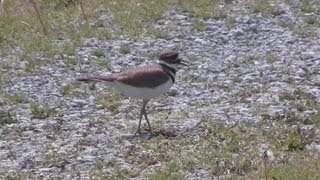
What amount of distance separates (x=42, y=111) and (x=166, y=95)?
1812mm

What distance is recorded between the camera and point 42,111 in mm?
13281

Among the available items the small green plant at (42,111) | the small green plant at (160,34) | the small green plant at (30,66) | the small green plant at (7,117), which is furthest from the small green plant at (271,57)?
the small green plant at (7,117)

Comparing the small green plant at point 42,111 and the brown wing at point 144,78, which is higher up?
the brown wing at point 144,78

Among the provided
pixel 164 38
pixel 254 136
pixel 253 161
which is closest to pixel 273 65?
pixel 164 38

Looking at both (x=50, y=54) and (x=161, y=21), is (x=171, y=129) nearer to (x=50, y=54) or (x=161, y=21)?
(x=50, y=54)

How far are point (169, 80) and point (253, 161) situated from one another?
183 centimetres

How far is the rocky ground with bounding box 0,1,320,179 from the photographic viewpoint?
1132 cm

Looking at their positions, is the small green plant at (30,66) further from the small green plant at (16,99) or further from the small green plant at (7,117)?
the small green plant at (7,117)

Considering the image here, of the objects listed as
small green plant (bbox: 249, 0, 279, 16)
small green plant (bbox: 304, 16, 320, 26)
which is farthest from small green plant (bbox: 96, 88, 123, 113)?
small green plant (bbox: 249, 0, 279, 16)

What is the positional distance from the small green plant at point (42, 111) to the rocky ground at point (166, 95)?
0.01 m

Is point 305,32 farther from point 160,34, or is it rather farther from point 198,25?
point 160,34

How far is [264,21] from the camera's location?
58.9ft

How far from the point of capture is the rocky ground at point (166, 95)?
37.1 feet

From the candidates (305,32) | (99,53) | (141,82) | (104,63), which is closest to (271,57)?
(305,32)
